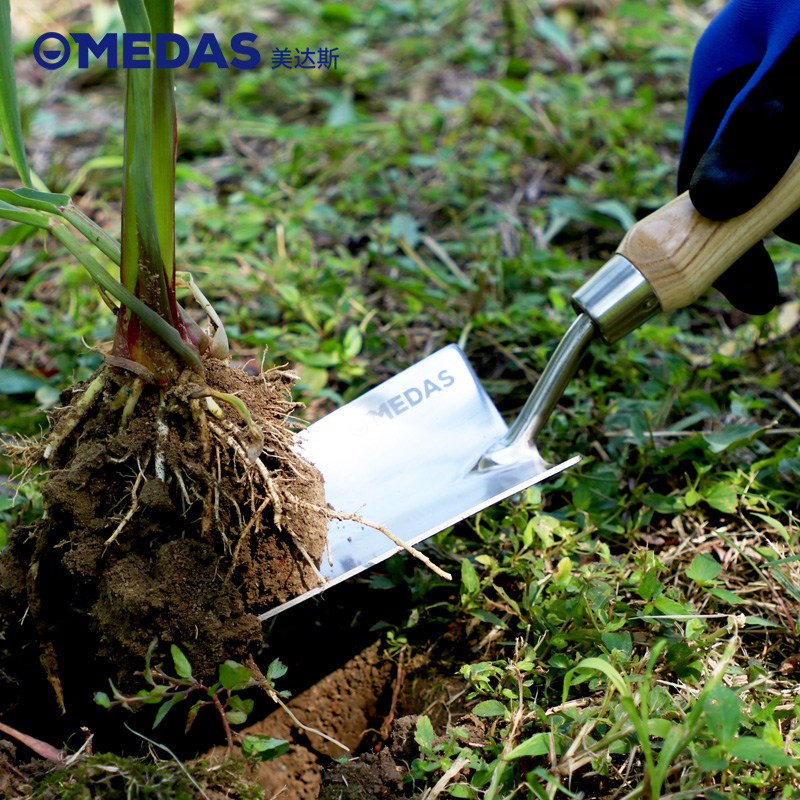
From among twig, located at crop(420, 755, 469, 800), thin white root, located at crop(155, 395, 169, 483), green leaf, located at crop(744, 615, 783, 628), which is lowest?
green leaf, located at crop(744, 615, 783, 628)

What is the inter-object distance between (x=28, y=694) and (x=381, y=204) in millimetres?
1741

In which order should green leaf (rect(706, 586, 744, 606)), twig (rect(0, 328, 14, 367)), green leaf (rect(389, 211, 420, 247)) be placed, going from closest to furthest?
green leaf (rect(706, 586, 744, 606)) < twig (rect(0, 328, 14, 367)) < green leaf (rect(389, 211, 420, 247))

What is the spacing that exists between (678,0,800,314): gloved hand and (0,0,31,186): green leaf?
3.47 ft

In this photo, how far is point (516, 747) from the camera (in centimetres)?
104

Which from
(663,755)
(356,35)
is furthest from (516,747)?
(356,35)

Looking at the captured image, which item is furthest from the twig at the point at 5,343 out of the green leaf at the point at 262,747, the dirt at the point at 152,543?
the green leaf at the point at 262,747

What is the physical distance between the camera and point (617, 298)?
4.22 feet

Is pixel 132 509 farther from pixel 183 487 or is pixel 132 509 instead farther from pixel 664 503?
pixel 664 503

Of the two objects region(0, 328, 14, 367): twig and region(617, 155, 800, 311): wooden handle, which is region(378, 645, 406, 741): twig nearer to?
region(617, 155, 800, 311): wooden handle

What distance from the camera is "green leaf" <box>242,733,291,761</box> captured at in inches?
41.7

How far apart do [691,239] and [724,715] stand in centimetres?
76

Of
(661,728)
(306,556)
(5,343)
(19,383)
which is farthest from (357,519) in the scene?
(5,343)

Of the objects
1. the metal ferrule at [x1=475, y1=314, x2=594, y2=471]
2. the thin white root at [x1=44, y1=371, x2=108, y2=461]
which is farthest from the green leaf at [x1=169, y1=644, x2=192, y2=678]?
the metal ferrule at [x1=475, y1=314, x2=594, y2=471]

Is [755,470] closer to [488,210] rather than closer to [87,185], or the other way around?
[488,210]
